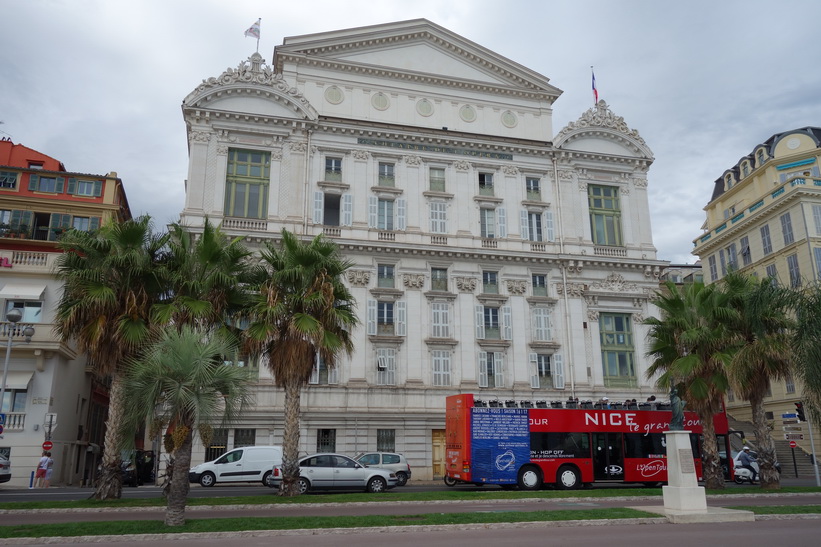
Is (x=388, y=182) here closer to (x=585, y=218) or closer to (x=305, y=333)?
(x=585, y=218)

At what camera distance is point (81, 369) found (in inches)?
1430

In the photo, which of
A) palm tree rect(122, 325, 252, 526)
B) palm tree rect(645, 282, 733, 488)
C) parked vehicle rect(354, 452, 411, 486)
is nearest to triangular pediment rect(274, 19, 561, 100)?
palm tree rect(645, 282, 733, 488)

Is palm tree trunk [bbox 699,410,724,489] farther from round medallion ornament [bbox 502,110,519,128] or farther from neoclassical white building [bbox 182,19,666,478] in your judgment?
round medallion ornament [bbox 502,110,519,128]

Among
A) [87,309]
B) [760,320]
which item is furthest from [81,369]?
[760,320]

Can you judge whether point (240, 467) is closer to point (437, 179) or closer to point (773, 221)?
point (437, 179)

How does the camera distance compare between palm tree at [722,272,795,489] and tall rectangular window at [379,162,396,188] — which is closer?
palm tree at [722,272,795,489]

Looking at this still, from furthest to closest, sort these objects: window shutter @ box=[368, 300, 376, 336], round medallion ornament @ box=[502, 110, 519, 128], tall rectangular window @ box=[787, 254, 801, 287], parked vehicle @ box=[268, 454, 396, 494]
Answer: tall rectangular window @ box=[787, 254, 801, 287]
round medallion ornament @ box=[502, 110, 519, 128]
window shutter @ box=[368, 300, 376, 336]
parked vehicle @ box=[268, 454, 396, 494]

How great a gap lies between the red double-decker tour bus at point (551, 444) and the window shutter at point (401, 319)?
8.76 meters

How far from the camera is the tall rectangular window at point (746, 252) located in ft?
176

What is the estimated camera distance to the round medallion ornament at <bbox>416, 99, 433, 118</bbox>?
41281 mm

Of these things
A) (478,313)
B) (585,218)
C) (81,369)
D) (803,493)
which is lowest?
(803,493)

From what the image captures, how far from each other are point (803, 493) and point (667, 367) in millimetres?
6763

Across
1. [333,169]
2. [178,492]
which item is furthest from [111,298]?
[333,169]

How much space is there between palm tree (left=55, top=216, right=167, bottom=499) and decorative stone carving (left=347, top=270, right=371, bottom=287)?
15953 millimetres
